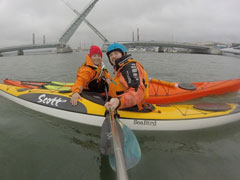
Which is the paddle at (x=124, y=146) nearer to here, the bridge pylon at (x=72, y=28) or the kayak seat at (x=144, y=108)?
the kayak seat at (x=144, y=108)

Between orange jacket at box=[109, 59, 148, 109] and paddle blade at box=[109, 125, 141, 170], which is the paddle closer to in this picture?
paddle blade at box=[109, 125, 141, 170]

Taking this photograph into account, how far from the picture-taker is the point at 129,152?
1.88 metres

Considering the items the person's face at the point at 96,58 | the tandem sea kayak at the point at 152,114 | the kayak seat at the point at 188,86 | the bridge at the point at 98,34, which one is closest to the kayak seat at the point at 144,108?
the tandem sea kayak at the point at 152,114

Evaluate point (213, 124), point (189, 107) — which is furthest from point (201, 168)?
point (189, 107)

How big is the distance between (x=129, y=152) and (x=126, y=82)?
1159 millimetres

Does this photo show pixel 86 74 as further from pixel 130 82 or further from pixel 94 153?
pixel 94 153

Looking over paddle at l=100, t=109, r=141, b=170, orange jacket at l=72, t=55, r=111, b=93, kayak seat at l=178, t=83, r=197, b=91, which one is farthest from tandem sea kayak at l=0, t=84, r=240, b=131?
kayak seat at l=178, t=83, r=197, b=91

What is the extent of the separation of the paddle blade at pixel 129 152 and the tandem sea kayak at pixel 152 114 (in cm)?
77

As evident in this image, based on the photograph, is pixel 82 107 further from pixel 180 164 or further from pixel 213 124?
pixel 213 124

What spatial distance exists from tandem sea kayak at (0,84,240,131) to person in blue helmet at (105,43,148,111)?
332 millimetres

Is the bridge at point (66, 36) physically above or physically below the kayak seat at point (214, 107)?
above

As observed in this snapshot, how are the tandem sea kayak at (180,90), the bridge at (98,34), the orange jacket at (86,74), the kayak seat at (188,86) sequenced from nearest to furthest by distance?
the orange jacket at (86,74) → the tandem sea kayak at (180,90) → the kayak seat at (188,86) → the bridge at (98,34)

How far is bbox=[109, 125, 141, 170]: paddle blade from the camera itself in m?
1.72

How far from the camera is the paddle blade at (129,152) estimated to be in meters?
1.72
